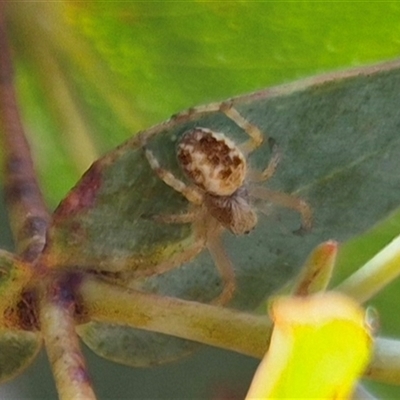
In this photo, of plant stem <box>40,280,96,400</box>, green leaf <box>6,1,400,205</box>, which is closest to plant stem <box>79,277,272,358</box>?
plant stem <box>40,280,96,400</box>

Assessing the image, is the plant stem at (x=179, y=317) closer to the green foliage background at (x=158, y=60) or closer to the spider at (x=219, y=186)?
the spider at (x=219, y=186)

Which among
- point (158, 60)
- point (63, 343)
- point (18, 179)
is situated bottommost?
point (63, 343)

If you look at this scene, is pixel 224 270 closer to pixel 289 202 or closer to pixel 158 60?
pixel 289 202

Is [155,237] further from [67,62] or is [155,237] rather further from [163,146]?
[67,62]

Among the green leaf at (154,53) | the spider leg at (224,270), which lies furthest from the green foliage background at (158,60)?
the spider leg at (224,270)

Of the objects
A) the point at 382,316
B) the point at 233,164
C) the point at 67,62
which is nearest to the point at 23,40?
the point at 67,62

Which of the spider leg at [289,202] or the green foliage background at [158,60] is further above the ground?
the green foliage background at [158,60]

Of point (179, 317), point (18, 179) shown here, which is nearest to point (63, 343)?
point (179, 317)

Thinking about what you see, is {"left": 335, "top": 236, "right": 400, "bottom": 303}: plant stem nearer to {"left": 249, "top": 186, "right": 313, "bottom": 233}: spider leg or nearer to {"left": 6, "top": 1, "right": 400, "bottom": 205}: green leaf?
{"left": 249, "top": 186, "right": 313, "bottom": 233}: spider leg

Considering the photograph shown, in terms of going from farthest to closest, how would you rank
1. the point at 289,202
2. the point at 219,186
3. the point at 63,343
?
the point at 219,186 → the point at 289,202 → the point at 63,343
